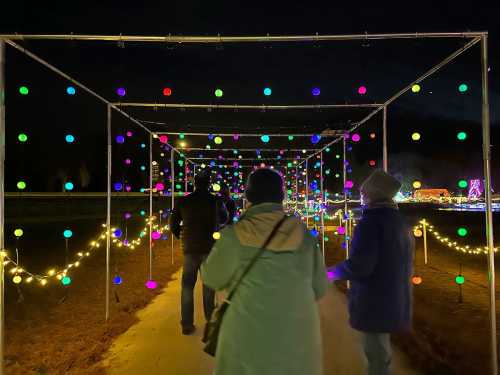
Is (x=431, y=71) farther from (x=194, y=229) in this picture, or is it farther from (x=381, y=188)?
(x=194, y=229)

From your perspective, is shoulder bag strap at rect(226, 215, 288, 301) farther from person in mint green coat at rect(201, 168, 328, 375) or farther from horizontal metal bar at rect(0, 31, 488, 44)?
horizontal metal bar at rect(0, 31, 488, 44)

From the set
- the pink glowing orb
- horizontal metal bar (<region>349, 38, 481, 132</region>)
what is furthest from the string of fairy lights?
horizontal metal bar (<region>349, 38, 481, 132</region>)

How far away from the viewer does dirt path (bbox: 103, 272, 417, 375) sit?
3330mm

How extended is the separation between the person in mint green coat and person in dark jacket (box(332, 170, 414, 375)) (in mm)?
771

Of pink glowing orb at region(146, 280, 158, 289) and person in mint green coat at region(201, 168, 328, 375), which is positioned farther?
pink glowing orb at region(146, 280, 158, 289)

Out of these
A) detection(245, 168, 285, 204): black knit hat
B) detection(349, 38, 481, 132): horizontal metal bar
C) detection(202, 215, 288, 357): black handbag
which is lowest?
detection(202, 215, 288, 357): black handbag

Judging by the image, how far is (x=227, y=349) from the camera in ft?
5.82

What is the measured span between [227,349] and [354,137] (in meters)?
5.21

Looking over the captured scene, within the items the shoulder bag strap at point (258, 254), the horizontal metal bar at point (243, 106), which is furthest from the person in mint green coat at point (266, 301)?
the horizontal metal bar at point (243, 106)

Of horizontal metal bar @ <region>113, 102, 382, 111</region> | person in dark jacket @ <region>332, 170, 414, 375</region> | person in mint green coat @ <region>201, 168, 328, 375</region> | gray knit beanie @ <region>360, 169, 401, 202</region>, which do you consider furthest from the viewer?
horizontal metal bar @ <region>113, 102, 382, 111</region>

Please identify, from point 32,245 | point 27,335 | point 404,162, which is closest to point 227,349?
point 27,335

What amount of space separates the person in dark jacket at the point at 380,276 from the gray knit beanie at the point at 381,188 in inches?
2.1

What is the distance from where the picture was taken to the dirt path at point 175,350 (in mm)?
3330

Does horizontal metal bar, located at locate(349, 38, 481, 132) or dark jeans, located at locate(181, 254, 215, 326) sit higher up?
horizontal metal bar, located at locate(349, 38, 481, 132)
